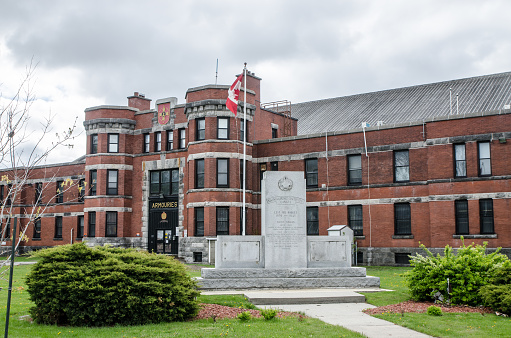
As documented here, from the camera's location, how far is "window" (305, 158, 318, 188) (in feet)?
127

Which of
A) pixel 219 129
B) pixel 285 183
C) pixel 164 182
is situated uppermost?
pixel 219 129

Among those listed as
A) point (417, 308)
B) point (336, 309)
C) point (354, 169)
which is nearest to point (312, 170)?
point (354, 169)

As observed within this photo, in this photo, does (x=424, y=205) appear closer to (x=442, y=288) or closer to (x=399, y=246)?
(x=399, y=246)

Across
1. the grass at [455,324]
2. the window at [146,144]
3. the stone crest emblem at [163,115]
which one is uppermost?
the stone crest emblem at [163,115]

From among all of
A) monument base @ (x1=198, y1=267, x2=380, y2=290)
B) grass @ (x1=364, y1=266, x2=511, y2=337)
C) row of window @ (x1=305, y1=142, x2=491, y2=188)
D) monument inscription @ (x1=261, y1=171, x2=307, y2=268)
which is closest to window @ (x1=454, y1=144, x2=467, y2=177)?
row of window @ (x1=305, y1=142, x2=491, y2=188)

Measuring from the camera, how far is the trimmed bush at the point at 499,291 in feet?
43.5

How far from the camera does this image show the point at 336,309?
14773 mm

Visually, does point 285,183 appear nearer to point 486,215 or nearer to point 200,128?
point 486,215

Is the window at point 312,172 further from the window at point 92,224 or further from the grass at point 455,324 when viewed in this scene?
the grass at point 455,324

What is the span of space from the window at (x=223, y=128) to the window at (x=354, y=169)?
30.1 ft

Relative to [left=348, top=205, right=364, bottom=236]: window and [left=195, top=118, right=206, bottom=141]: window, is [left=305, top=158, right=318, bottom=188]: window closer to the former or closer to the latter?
[left=348, top=205, right=364, bottom=236]: window

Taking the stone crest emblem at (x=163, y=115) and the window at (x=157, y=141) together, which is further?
the window at (x=157, y=141)

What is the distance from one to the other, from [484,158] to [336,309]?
69.0ft

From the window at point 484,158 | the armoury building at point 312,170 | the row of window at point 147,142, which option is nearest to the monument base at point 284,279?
the armoury building at point 312,170
